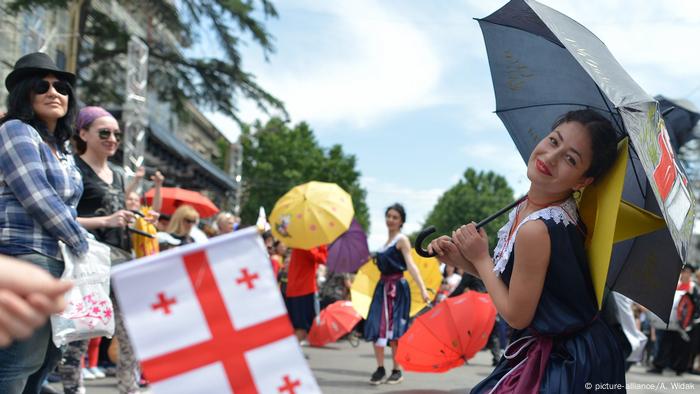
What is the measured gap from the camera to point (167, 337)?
53.2 inches

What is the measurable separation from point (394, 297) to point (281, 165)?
3982 cm

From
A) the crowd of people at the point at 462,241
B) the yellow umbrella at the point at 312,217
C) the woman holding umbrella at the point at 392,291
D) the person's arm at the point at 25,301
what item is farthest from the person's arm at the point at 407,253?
the person's arm at the point at 25,301

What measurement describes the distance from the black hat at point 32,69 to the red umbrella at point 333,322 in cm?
787

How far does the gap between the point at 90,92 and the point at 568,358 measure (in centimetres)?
1727

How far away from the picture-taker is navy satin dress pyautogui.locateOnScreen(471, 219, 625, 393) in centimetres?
241

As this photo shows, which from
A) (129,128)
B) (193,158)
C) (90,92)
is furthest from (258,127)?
(129,128)

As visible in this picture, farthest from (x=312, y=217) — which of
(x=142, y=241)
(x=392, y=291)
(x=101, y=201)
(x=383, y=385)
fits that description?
(x=101, y=201)

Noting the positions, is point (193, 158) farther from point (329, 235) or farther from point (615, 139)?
point (615, 139)

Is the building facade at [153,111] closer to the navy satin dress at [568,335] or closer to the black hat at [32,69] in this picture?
the black hat at [32,69]

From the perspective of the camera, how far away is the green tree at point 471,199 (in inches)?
3339

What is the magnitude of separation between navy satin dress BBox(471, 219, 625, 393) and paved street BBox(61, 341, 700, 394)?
446cm

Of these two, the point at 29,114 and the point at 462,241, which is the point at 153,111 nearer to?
the point at 29,114

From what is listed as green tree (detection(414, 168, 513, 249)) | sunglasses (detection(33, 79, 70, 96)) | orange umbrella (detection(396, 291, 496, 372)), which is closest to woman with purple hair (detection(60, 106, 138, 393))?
sunglasses (detection(33, 79, 70, 96))

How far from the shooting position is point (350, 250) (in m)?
11.8
